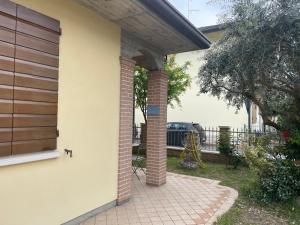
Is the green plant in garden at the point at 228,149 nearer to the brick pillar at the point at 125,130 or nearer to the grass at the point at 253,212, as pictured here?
the grass at the point at 253,212

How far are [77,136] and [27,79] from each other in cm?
119

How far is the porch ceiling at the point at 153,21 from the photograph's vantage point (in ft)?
13.4

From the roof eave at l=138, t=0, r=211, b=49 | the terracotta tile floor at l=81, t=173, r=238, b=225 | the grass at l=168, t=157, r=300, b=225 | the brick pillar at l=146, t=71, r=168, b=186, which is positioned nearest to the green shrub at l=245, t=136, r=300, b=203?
the grass at l=168, t=157, r=300, b=225

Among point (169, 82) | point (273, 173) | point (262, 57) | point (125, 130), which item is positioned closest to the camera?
point (262, 57)

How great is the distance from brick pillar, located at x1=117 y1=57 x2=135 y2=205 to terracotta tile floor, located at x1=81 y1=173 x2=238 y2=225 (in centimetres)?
32

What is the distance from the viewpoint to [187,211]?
4.87 meters

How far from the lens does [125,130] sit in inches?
207

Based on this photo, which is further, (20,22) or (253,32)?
(253,32)

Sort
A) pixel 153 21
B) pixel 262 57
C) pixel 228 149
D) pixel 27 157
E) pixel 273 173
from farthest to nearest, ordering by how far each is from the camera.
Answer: pixel 228 149 < pixel 273 173 < pixel 262 57 < pixel 153 21 < pixel 27 157

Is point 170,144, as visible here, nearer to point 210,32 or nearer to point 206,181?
point 206,181

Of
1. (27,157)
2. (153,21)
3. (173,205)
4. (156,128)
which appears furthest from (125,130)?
(27,157)

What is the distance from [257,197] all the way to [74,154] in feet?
12.9

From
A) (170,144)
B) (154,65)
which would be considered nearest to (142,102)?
(170,144)

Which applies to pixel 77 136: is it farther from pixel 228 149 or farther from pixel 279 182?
pixel 228 149
